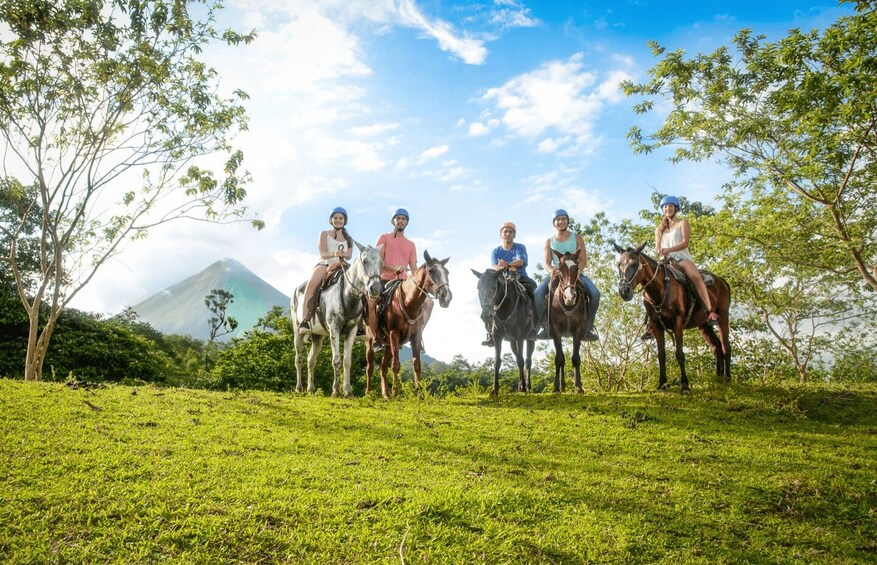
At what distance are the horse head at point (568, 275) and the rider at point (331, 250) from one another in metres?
4.61

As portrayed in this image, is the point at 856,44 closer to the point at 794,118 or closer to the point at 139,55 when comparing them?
the point at 794,118

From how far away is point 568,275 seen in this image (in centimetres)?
1055

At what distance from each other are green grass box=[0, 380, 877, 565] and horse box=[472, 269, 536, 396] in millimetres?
2630

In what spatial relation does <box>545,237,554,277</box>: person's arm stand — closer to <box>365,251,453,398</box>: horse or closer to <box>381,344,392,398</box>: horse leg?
<box>365,251,453,398</box>: horse

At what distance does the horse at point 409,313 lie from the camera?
1047cm

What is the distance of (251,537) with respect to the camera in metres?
4.14

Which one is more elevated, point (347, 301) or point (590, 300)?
point (590, 300)

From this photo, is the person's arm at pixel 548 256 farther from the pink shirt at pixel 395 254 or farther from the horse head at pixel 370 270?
the horse head at pixel 370 270

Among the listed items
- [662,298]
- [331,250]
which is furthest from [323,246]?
[662,298]

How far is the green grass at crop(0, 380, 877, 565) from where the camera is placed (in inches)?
164

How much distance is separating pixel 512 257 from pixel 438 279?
8.87 feet

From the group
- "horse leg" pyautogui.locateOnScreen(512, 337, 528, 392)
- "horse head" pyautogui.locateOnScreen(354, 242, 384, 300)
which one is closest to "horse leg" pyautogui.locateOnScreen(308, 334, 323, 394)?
"horse head" pyautogui.locateOnScreen(354, 242, 384, 300)

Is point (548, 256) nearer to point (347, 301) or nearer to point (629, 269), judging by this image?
point (629, 269)

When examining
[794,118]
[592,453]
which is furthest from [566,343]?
[592,453]
